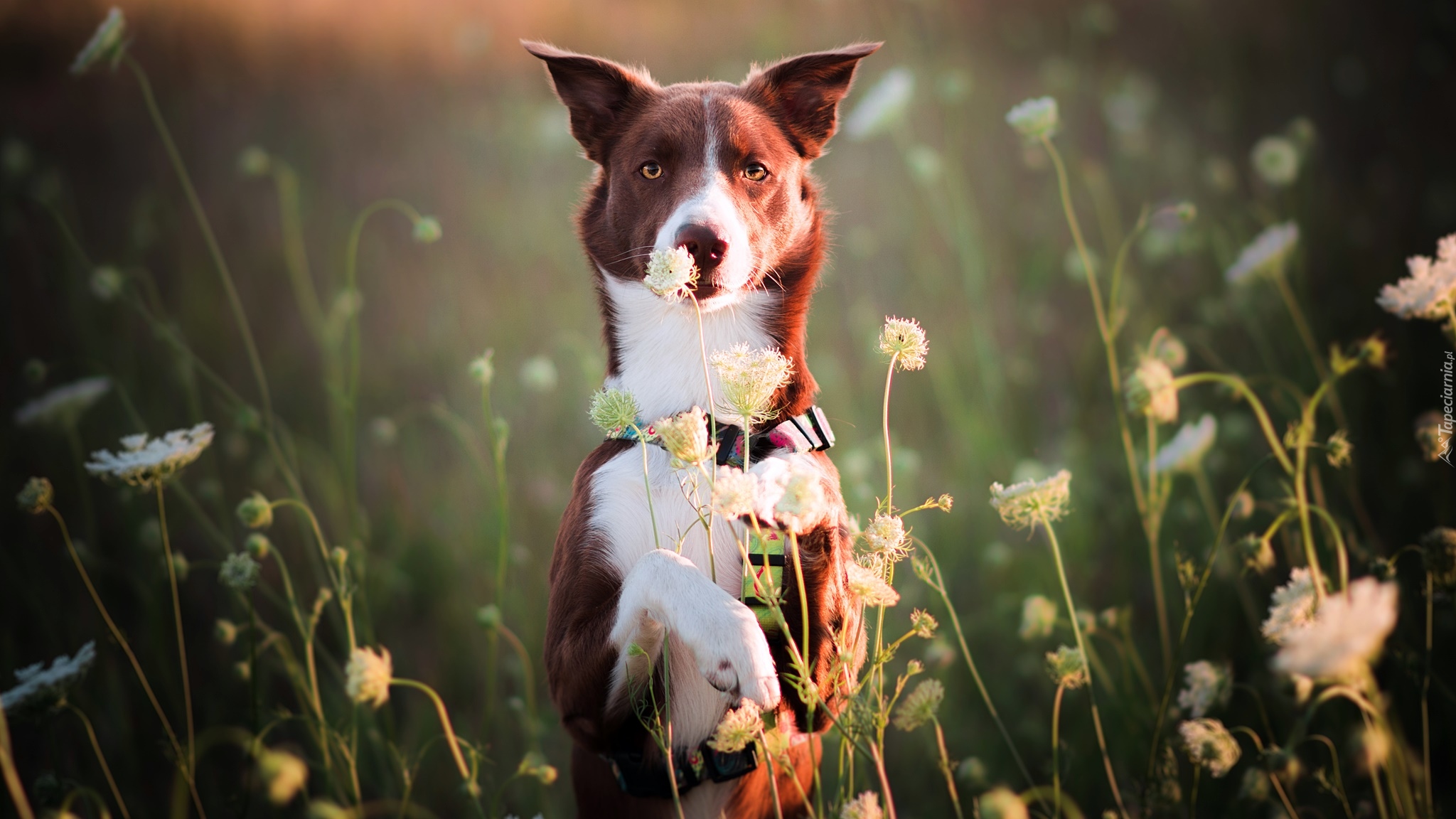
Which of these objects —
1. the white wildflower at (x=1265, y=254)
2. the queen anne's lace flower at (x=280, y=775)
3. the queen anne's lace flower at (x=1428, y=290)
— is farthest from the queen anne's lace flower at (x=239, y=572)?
the white wildflower at (x=1265, y=254)

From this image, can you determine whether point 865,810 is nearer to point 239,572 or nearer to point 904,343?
point 904,343

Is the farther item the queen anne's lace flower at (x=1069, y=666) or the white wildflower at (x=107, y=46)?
the white wildflower at (x=107, y=46)

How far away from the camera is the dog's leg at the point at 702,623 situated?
1.53 metres

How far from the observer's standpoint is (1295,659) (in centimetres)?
117

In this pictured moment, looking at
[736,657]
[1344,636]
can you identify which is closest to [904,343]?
[736,657]

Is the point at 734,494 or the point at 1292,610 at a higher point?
the point at 734,494

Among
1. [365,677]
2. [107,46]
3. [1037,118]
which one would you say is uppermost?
[107,46]

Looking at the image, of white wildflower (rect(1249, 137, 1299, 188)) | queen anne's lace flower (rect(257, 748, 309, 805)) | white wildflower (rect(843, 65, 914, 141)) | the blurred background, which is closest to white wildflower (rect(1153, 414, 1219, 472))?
the blurred background

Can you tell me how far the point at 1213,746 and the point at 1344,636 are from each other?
1.83ft

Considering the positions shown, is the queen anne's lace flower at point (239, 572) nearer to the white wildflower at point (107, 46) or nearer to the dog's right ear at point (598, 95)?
the dog's right ear at point (598, 95)

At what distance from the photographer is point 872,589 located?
1.50 meters

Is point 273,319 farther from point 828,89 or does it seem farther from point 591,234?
point 828,89

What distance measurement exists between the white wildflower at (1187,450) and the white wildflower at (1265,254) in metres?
0.54

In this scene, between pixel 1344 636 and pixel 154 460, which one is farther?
pixel 154 460
